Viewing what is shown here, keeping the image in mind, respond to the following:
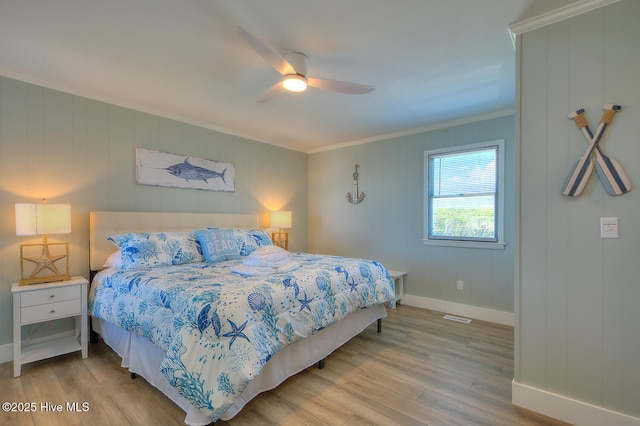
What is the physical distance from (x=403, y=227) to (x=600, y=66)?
282cm

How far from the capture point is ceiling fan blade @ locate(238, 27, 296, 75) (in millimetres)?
1755

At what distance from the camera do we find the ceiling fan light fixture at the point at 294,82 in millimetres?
2182

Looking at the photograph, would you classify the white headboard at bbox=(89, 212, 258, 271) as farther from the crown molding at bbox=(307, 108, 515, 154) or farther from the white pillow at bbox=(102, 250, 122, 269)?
the crown molding at bbox=(307, 108, 515, 154)

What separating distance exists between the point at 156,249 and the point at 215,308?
1.51 m

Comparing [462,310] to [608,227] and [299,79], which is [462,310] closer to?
[608,227]

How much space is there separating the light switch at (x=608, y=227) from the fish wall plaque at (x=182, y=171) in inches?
151

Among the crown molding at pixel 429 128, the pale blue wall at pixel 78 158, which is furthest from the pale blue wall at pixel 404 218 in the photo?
the pale blue wall at pixel 78 158

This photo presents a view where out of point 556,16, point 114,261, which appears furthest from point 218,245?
point 556,16

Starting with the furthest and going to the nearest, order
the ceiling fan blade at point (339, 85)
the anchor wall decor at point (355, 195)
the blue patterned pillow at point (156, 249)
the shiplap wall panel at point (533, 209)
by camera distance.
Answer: the anchor wall decor at point (355, 195) < the blue patterned pillow at point (156, 249) < the ceiling fan blade at point (339, 85) < the shiplap wall panel at point (533, 209)

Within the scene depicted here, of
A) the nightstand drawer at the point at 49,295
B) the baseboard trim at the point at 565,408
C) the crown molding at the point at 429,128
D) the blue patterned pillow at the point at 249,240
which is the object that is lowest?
the baseboard trim at the point at 565,408

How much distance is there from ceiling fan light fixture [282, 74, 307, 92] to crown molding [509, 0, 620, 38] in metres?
1.42

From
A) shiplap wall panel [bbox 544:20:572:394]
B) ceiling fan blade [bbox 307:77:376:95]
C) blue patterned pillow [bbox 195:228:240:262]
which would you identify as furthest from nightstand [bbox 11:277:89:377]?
shiplap wall panel [bbox 544:20:572:394]

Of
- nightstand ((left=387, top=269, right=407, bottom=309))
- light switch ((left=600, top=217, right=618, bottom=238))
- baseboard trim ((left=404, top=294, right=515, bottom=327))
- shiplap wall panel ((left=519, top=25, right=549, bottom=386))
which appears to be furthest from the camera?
nightstand ((left=387, top=269, right=407, bottom=309))

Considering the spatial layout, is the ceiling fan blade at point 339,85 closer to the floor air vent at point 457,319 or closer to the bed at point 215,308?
the bed at point 215,308
